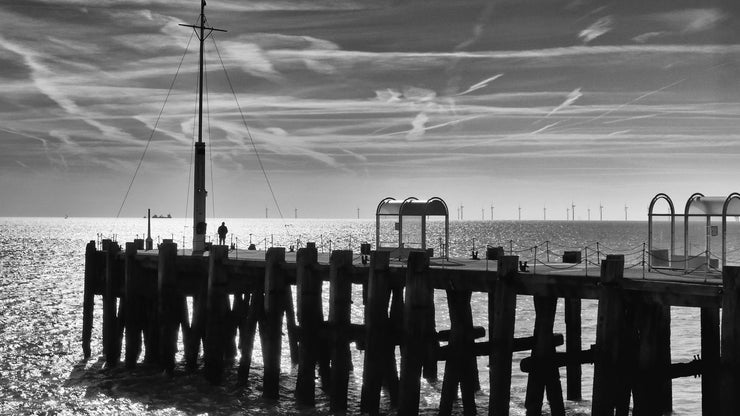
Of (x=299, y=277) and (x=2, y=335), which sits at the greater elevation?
(x=299, y=277)

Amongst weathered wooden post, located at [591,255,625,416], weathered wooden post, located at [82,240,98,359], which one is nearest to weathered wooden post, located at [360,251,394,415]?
weathered wooden post, located at [591,255,625,416]

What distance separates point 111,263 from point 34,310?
24364 mm

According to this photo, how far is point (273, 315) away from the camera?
2603 cm

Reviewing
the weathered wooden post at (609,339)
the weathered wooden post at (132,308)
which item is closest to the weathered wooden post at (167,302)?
the weathered wooden post at (132,308)

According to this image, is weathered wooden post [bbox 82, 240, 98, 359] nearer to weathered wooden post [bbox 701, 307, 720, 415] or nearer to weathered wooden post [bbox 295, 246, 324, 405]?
weathered wooden post [bbox 295, 246, 324, 405]

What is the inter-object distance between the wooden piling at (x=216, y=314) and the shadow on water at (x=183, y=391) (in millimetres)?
721

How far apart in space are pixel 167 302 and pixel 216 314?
3.03 metres

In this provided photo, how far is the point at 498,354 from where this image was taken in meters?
20.8

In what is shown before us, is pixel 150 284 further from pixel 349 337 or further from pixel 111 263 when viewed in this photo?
pixel 349 337

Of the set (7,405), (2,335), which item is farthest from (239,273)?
(2,335)

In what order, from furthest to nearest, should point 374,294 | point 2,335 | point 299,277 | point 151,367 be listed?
point 2,335, point 151,367, point 299,277, point 374,294

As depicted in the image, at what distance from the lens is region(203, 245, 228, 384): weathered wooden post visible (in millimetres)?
28031

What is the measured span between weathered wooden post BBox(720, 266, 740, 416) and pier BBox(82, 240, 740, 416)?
0.02m

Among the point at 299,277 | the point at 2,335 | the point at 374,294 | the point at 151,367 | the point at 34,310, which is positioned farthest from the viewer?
the point at 34,310
